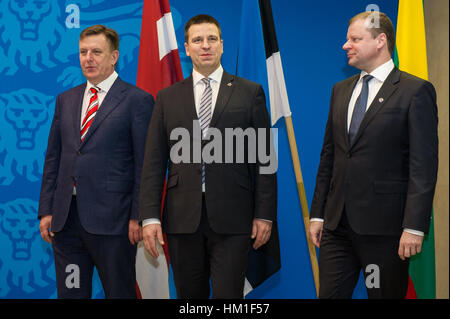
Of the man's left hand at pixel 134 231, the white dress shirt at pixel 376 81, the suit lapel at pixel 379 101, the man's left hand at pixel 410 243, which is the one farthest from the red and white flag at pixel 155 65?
the man's left hand at pixel 410 243

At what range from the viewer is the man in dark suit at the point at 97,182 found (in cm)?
246

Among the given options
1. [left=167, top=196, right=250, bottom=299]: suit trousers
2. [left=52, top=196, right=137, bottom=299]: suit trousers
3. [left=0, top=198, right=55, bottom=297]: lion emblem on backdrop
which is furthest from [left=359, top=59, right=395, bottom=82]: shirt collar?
[left=0, top=198, right=55, bottom=297]: lion emblem on backdrop

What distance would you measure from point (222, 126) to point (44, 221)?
1.21m

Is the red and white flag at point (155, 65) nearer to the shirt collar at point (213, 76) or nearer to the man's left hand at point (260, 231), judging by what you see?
the shirt collar at point (213, 76)

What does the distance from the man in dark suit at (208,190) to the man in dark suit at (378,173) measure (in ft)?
1.20

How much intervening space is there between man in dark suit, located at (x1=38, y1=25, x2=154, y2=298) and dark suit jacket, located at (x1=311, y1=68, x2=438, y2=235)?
1.15 meters

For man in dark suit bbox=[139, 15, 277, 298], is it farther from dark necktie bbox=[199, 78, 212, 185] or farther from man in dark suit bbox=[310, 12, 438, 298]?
man in dark suit bbox=[310, 12, 438, 298]

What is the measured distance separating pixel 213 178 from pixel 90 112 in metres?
0.87

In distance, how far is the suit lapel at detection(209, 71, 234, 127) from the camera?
2326 mm

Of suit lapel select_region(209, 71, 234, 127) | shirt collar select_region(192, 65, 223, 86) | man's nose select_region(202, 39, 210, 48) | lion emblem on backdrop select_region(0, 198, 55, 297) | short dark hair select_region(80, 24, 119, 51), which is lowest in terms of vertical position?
lion emblem on backdrop select_region(0, 198, 55, 297)

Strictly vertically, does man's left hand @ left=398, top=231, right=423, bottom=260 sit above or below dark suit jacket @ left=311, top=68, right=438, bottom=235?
below

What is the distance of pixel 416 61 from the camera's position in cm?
327

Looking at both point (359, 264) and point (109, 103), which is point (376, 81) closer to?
point (359, 264)

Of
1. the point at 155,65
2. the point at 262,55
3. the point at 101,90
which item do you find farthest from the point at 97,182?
the point at 262,55
